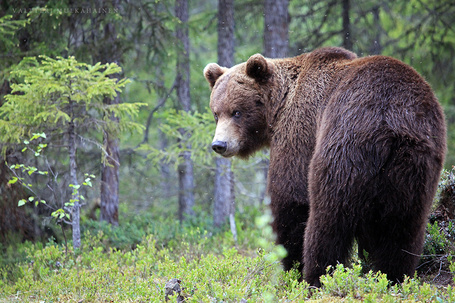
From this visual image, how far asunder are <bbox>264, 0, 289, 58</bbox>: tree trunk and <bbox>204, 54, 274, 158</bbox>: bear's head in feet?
13.3

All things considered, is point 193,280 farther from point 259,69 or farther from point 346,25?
point 346,25

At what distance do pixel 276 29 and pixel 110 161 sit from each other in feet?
15.4

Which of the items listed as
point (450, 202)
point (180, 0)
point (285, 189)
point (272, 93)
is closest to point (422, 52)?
point (180, 0)

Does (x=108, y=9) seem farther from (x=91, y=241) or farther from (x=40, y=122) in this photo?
(x=91, y=241)

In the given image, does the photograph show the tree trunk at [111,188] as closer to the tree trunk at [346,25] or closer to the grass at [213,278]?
the grass at [213,278]

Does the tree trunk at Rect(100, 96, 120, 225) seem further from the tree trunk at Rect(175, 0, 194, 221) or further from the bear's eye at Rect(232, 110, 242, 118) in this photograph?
the bear's eye at Rect(232, 110, 242, 118)

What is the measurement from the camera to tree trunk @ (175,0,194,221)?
1009 centimetres

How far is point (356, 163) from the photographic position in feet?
12.7

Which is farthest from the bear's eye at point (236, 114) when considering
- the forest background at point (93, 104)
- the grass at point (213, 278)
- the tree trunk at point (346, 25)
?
the tree trunk at point (346, 25)

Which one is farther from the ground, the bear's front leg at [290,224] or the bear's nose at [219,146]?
the bear's nose at [219,146]

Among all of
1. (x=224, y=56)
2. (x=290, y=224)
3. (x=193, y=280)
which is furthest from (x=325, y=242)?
(x=224, y=56)

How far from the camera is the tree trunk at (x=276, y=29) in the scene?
9320 millimetres

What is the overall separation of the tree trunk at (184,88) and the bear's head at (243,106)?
4.46 meters

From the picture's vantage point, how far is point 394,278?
4191mm
